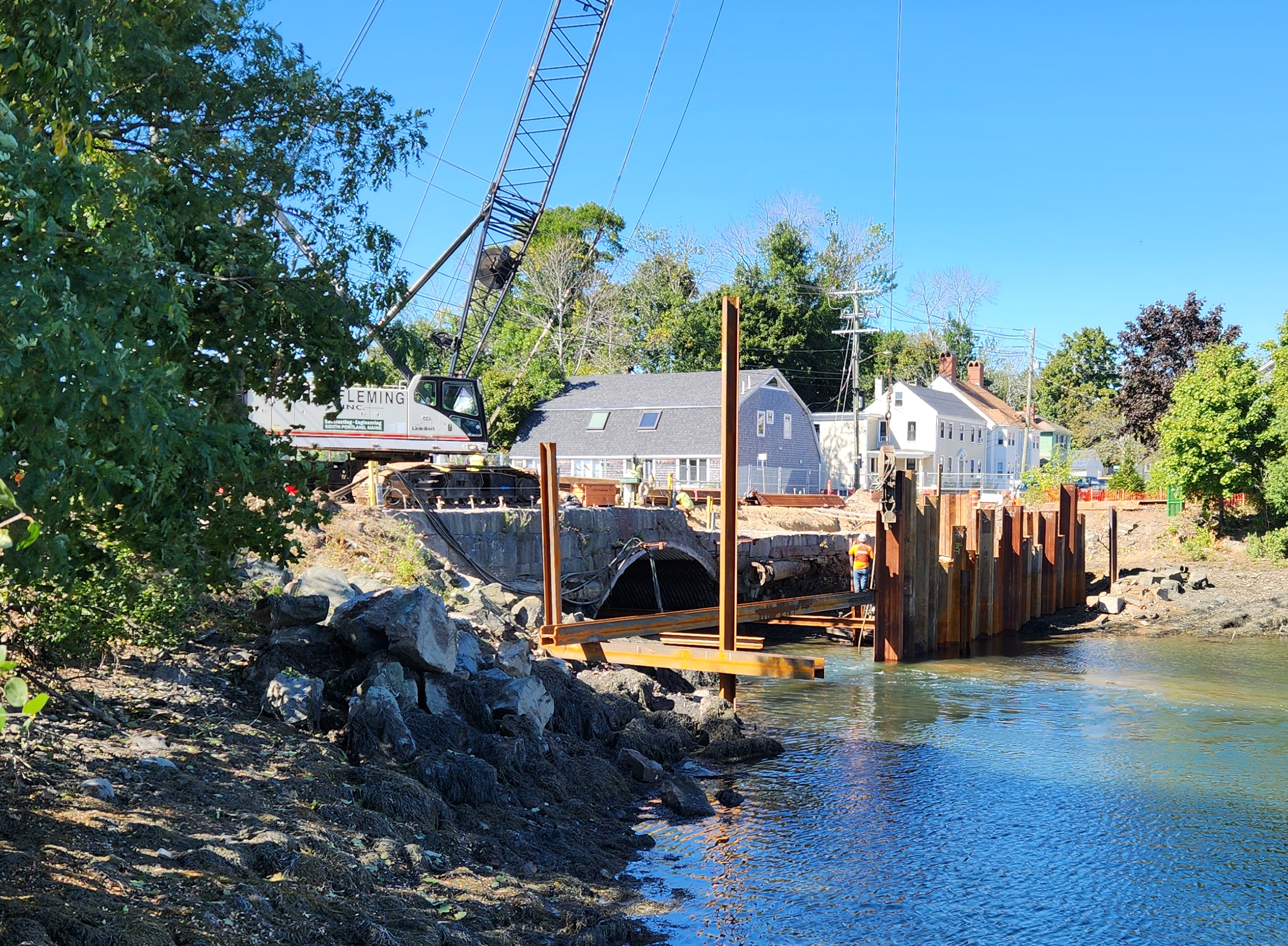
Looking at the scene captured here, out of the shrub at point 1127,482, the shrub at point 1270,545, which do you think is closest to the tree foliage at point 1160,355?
the shrub at point 1127,482

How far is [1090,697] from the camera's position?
779 inches

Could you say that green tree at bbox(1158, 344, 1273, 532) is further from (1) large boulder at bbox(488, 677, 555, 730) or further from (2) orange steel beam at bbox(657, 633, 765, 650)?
(1) large boulder at bbox(488, 677, 555, 730)

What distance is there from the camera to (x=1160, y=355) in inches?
1957

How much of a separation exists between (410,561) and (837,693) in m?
7.76

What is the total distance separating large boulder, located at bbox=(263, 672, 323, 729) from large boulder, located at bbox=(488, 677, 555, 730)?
224cm

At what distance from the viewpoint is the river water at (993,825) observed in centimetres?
930

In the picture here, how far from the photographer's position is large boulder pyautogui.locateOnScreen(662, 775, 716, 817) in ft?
37.6

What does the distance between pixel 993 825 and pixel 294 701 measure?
7.42 m

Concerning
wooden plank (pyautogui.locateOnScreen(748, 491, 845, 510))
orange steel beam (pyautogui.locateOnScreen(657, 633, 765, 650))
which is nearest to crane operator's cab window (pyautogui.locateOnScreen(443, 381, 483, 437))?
orange steel beam (pyautogui.locateOnScreen(657, 633, 765, 650))

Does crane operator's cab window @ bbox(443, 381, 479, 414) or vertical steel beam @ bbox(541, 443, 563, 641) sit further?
crane operator's cab window @ bbox(443, 381, 479, 414)

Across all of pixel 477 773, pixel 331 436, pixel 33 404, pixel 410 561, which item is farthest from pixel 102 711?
pixel 331 436

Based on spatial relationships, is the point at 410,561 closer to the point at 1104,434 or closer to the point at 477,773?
the point at 477,773

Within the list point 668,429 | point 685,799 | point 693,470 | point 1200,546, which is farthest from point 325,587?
point 668,429

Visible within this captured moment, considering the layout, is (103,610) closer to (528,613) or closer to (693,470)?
(528,613)
